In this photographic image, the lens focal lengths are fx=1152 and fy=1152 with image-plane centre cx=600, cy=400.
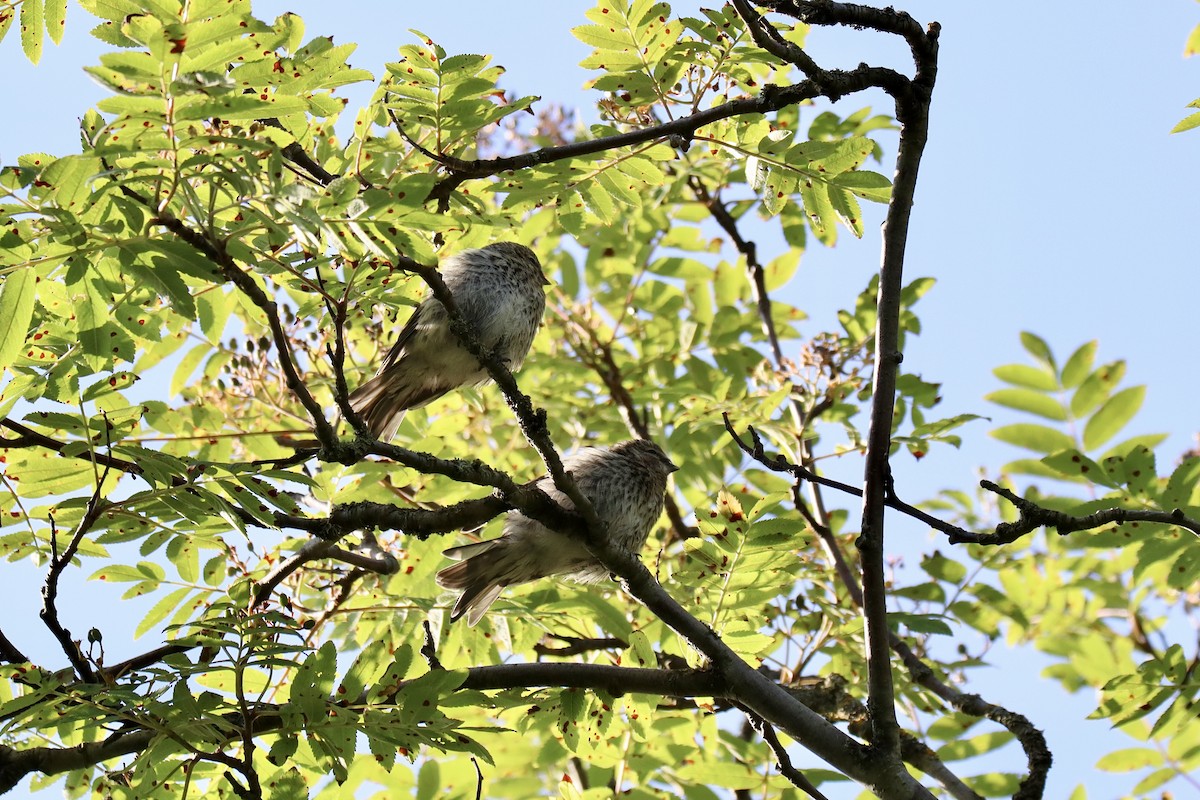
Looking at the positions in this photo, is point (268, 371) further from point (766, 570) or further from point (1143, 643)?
point (1143, 643)

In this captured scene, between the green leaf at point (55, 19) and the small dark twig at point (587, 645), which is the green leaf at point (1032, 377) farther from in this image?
the green leaf at point (55, 19)

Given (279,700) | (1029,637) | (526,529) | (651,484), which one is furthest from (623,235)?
(1029,637)

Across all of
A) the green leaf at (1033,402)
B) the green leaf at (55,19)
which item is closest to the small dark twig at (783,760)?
the green leaf at (1033,402)

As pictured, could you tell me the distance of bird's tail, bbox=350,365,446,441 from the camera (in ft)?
16.7

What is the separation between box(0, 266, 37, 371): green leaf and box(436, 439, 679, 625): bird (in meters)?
2.00

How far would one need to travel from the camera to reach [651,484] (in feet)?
17.6

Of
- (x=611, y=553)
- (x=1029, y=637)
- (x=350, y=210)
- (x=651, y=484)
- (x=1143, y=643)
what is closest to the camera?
(x=350, y=210)

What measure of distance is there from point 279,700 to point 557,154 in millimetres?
2218

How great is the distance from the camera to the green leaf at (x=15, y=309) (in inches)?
114

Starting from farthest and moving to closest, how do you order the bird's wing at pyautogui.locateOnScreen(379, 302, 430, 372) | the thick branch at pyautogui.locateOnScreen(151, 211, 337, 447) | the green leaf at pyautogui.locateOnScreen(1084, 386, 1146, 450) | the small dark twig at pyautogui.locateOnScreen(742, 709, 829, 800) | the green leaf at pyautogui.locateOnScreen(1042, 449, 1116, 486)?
1. the green leaf at pyautogui.locateOnScreen(1084, 386, 1146, 450)
2. the bird's wing at pyautogui.locateOnScreen(379, 302, 430, 372)
3. the green leaf at pyautogui.locateOnScreen(1042, 449, 1116, 486)
4. the small dark twig at pyautogui.locateOnScreen(742, 709, 829, 800)
5. the thick branch at pyautogui.locateOnScreen(151, 211, 337, 447)

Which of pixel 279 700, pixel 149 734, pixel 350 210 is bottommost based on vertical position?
pixel 149 734

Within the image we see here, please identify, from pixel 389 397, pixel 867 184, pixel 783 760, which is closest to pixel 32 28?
pixel 389 397

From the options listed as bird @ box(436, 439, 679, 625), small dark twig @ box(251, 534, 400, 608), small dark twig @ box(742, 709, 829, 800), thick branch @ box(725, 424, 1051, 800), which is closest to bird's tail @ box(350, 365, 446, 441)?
bird @ box(436, 439, 679, 625)

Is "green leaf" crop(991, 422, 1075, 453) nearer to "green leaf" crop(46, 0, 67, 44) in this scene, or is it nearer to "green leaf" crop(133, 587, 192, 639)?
"green leaf" crop(133, 587, 192, 639)
